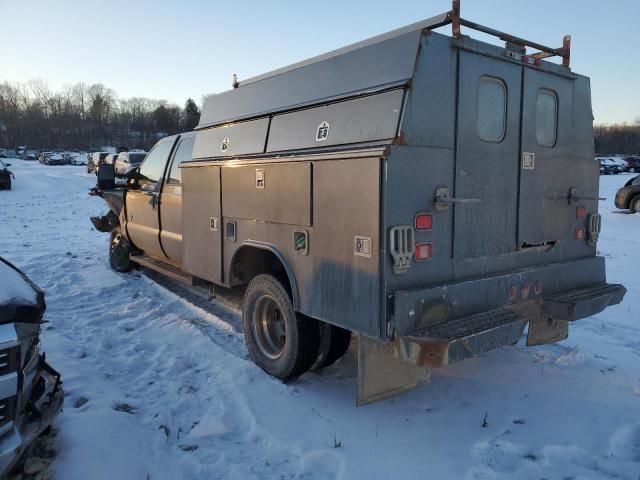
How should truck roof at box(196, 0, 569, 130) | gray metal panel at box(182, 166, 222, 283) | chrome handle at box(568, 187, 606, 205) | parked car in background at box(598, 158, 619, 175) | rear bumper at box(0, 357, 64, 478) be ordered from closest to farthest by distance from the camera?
1. rear bumper at box(0, 357, 64, 478)
2. truck roof at box(196, 0, 569, 130)
3. chrome handle at box(568, 187, 606, 205)
4. gray metal panel at box(182, 166, 222, 283)
5. parked car in background at box(598, 158, 619, 175)

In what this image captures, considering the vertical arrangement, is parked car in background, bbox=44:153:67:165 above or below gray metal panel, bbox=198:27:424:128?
above

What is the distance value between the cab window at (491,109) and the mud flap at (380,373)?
165cm

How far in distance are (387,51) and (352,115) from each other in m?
0.47

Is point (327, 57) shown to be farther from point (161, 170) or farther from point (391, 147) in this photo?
point (161, 170)

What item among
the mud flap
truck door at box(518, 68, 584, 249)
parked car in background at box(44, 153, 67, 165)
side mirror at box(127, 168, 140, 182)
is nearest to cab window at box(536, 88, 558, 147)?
truck door at box(518, 68, 584, 249)

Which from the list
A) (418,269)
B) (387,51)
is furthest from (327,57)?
(418,269)

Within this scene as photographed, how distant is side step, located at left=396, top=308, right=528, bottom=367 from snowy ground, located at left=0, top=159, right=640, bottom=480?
2.14ft

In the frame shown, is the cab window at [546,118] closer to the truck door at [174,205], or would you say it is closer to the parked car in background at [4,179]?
the truck door at [174,205]

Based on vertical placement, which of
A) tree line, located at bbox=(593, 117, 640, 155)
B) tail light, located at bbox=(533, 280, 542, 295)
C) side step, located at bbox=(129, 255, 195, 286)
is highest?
tree line, located at bbox=(593, 117, 640, 155)

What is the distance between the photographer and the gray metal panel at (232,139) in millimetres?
4609

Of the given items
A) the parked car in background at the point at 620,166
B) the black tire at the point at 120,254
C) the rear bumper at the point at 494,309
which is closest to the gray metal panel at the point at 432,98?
the rear bumper at the point at 494,309

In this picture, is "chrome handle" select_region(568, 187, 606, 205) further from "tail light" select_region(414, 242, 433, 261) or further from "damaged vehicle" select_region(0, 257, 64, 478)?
"damaged vehicle" select_region(0, 257, 64, 478)

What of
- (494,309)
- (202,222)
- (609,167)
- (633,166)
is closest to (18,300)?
(202,222)

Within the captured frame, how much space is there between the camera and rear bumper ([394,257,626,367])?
323 centimetres
